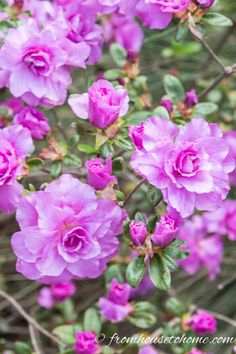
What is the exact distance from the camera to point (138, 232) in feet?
3.90

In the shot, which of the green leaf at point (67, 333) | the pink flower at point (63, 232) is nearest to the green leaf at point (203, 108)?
the pink flower at point (63, 232)

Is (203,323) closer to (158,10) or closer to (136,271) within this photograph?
(136,271)

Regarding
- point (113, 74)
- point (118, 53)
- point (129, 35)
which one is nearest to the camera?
point (113, 74)

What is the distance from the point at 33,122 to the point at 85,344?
19.1 inches

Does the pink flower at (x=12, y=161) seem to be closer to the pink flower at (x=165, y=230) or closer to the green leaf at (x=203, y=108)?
the pink flower at (x=165, y=230)

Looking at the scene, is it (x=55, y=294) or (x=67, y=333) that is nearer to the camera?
Result: (x=67, y=333)

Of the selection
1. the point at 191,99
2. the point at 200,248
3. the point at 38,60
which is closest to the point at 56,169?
the point at 38,60

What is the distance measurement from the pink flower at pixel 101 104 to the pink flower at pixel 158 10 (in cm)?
22

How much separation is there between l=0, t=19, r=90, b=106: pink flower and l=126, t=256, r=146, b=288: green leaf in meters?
0.38

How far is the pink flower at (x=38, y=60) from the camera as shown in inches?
52.7

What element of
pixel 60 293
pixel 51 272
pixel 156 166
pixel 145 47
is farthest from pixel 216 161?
pixel 145 47

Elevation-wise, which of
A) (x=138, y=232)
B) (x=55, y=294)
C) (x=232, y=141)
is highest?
(x=138, y=232)

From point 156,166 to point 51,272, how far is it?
10.1 inches

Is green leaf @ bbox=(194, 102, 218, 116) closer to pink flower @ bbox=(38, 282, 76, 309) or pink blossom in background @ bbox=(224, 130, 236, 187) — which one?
pink blossom in background @ bbox=(224, 130, 236, 187)
